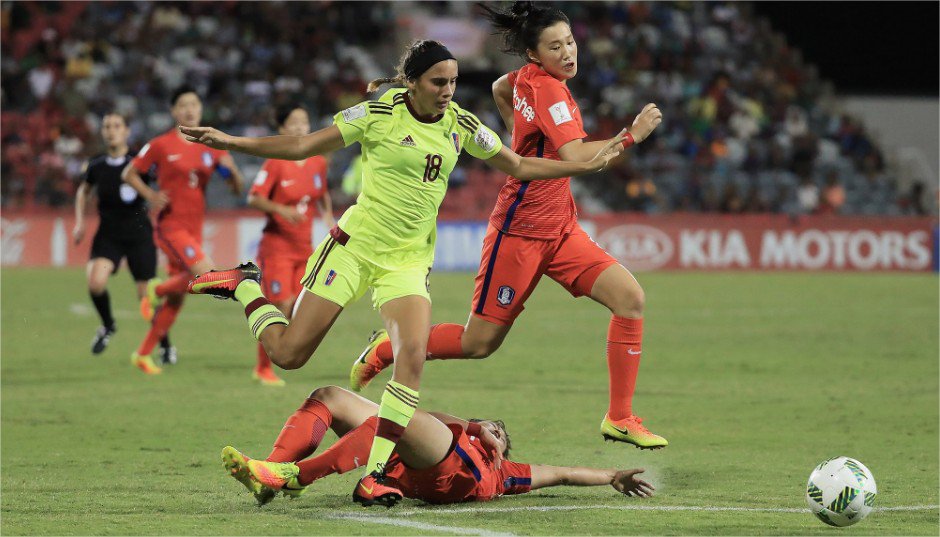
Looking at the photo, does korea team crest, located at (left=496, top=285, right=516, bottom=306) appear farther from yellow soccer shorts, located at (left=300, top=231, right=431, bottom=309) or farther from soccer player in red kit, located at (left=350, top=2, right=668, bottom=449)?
yellow soccer shorts, located at (left=300, top=231, right=431, bottom=309)

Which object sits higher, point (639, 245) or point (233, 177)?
point (639, 245)

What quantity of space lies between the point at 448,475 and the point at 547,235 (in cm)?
184

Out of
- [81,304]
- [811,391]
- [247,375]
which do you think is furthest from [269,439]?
[81,304]

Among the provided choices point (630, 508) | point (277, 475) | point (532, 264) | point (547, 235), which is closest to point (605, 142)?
point (547, 235)

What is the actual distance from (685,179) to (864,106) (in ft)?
24.6

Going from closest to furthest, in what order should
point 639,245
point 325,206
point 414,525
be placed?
point 414,525 < point 325,206 < point 639,245

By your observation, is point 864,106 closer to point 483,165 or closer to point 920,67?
point 920,67

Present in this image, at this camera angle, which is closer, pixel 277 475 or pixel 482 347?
pixel 277 475

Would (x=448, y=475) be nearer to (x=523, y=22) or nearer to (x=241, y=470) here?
(x=241, y=470)

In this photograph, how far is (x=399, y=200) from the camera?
6.82m

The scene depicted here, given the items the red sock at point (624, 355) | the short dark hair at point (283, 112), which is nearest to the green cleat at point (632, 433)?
the red sock at point (624, 355)

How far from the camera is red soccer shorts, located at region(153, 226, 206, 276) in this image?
12.0m

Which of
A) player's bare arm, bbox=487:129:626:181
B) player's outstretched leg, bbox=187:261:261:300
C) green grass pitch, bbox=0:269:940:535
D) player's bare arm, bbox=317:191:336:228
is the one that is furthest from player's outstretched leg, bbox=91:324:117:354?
player's bare arm, bbox=487:129:626:181

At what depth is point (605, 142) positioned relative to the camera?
7199mm
